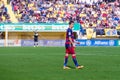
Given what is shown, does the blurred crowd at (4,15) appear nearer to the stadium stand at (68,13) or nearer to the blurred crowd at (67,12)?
the stadium stand at (68,13)

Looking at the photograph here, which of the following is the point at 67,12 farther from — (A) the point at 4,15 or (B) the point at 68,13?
A: (A) the point at 4,15

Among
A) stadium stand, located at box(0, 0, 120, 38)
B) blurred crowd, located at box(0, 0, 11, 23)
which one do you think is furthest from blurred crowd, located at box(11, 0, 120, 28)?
blurred crowd, located at box(0, 0, 11, 23)

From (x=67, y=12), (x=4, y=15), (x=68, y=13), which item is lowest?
(x=4, y=15)

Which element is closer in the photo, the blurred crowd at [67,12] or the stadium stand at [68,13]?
the stadium stand at [68,13]

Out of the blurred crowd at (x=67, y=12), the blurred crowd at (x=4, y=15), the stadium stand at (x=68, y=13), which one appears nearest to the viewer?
the blurred crowd at (x=4, y=15)

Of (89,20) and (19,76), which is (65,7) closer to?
(89,20)

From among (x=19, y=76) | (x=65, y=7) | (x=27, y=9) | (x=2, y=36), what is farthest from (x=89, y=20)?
(x=19, y=76)

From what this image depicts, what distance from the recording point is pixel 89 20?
5484cm

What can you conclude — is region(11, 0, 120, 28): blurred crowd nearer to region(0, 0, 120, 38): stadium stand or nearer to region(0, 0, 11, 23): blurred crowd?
region(0, 0, 120, 38): stadium stand

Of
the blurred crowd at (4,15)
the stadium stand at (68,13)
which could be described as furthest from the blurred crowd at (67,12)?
the blurred crowd at (4,15)

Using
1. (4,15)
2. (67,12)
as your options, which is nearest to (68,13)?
(67,12)

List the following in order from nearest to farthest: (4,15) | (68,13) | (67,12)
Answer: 1. (4,15)
2. (68,13)
3. (67,12)

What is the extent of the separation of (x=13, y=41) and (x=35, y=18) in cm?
612

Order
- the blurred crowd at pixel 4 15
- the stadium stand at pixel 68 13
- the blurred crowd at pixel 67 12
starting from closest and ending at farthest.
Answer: the blurred crowd at pixel 4 15 → the stadium stand at pixel 68 13 → the blurred crowd at pixel 67 12
